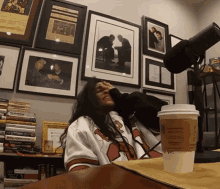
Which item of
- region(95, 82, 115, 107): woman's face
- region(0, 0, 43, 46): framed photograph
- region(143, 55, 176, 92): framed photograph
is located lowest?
region(95, 82, 115, 107): woman's face

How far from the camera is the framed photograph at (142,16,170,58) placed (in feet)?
8.00

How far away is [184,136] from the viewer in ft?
1.17

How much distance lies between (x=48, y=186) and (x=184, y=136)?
0.27 metres

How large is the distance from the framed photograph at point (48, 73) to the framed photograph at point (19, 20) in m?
0.14

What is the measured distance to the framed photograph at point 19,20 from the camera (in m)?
1.75

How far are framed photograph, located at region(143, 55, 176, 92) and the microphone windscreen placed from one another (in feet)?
5.33

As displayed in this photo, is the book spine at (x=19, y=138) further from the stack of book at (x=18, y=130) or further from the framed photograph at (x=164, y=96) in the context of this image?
the framed photograph at (x=164, y=96)

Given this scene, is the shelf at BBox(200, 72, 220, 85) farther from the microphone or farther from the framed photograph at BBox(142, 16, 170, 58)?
the microphone

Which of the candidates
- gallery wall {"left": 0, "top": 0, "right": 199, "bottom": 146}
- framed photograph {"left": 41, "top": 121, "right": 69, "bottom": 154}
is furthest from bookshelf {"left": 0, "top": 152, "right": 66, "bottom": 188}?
gallery wall {"left": 0, "top": 0, "right": 199, "bottom": 146}

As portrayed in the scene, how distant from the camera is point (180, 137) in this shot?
0.36m

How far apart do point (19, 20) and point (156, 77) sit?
1747 mm

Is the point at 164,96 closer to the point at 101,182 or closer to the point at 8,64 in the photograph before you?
the point at 8,64

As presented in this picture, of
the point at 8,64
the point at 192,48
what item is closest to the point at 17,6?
the point at 8,64

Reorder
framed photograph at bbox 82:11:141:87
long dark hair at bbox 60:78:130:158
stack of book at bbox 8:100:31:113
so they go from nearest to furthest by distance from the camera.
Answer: long dark hair at bbox 60:78:130:158, stack of book at bbox 8:100:31:113, framed photograph at bbox 82:11:141:87
